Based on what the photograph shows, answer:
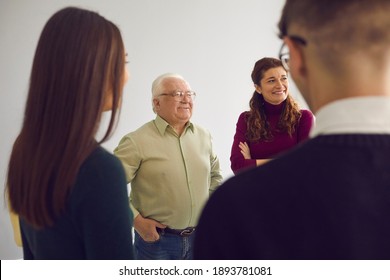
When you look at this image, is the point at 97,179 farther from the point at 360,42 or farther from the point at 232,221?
the point at 360,42

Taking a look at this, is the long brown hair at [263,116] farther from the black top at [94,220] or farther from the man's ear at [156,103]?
the black top at [94,220]

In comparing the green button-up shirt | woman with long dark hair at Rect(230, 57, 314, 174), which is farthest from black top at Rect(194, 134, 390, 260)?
woman with long dark hair at Rect(230, 57, 314, 174)

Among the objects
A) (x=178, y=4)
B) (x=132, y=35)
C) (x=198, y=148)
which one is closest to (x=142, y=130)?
(x=198, y=148)

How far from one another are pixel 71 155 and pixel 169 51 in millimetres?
2550

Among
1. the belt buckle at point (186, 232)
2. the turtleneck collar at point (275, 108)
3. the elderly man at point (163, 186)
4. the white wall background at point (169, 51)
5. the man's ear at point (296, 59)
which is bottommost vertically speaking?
the belt buckle at point (186, 232)

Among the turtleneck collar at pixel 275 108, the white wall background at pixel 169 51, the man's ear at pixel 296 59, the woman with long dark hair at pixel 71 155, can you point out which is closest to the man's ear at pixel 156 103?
the turtleneck collar at pixel 275 108

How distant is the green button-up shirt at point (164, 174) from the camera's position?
1879 mm

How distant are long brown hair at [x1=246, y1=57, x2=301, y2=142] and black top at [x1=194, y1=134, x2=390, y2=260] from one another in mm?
1500

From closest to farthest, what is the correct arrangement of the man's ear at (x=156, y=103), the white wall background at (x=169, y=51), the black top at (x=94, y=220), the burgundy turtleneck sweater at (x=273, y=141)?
the black top at (x=94, y=220) < the burgundy turtleneck sweater at (x=273, y=141) < the man's ear at (x=156, y=103) < the white wall background at (x=169, y=51)

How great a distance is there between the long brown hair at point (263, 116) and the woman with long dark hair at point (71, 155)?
125cm

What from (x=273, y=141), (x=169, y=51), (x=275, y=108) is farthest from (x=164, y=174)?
(x=169, y=51)

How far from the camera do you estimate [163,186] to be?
1.89m
